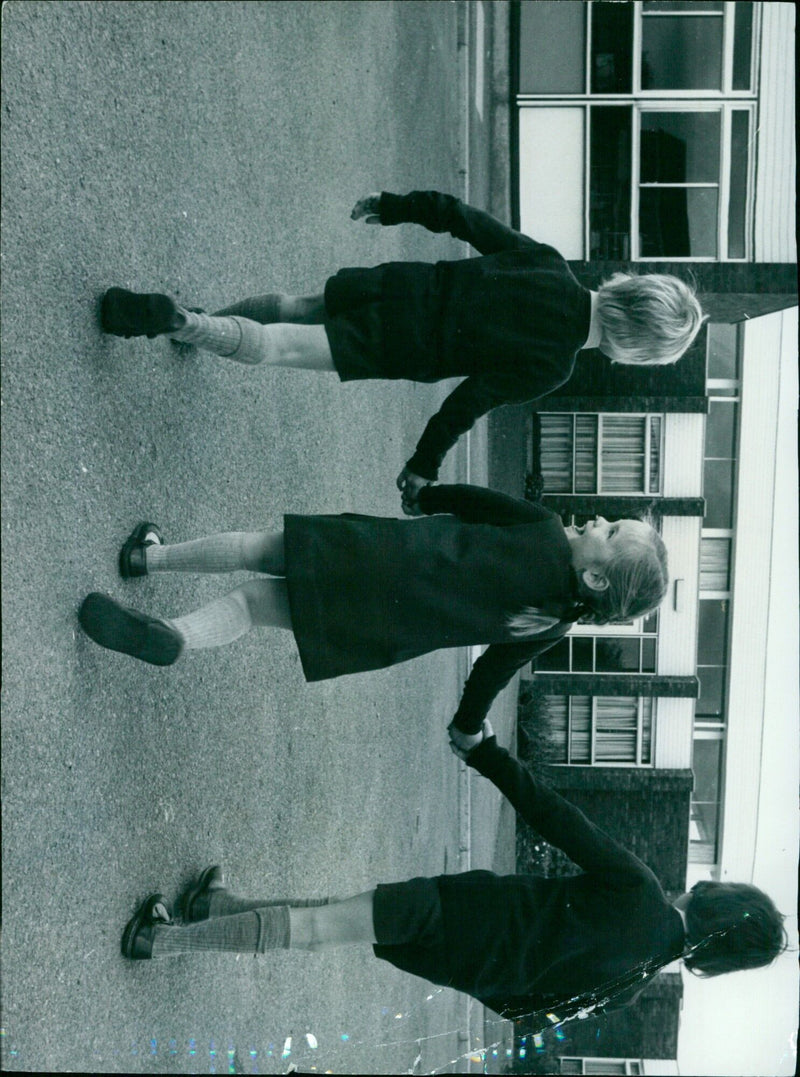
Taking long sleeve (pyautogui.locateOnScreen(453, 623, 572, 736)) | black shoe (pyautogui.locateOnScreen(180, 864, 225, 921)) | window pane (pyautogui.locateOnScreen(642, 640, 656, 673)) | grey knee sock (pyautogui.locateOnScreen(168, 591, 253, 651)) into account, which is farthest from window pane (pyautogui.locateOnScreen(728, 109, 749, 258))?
black shoe (pyautogui.locateOnScreen(180, 864, 225, 921))

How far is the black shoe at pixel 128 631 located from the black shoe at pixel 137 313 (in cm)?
67

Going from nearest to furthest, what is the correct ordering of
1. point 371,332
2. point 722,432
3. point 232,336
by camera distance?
point 722,432 → point 232,336 → point 371,332

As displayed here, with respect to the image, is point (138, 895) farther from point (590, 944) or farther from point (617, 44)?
point (617, 44)

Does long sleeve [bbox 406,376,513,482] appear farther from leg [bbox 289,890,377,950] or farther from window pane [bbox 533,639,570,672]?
leg [bbox 289,890,377,950]

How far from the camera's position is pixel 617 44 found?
8.96 feet

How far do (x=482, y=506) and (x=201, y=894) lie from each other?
51.2 inches

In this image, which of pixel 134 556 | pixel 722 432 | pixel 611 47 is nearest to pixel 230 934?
pixel 134 556

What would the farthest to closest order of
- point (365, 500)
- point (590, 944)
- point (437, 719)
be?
1. point (365, 500)
2. point (437, 719)
3. point (590, 944)

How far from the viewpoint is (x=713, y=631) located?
257cm

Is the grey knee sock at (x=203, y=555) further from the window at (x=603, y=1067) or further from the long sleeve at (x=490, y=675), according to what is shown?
the window at (x=603, y=1067)

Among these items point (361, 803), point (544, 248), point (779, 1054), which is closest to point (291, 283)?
point (544, 248)

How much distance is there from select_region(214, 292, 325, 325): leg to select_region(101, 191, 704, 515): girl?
0.07 m

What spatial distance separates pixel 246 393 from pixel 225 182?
2.24 ft

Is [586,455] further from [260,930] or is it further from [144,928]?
[144,928]
